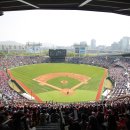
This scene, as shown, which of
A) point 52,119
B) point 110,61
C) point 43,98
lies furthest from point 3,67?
point 52,119

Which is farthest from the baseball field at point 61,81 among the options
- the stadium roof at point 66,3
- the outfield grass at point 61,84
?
the stadium roof at point 66,3

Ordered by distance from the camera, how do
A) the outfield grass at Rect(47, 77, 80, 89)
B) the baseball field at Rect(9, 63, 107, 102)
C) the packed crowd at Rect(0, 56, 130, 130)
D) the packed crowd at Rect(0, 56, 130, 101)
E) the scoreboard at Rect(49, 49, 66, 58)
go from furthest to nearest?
1. the scoreboard at Rect(49, 49, 66, 58)
2. the outfield grass at Rect(47, 77, 80, 89)
3. the packed crowd at Rect(0, 56, 130, 101)
4. the baseball field at Rect(9, 63, 107, 102)
5. the packed crowd at Rect(0, 56, 130, 130)

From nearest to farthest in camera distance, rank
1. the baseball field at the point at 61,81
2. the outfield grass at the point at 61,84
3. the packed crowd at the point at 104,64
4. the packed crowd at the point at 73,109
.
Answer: the packed crowd at the point at 73,109 < the baseball field at the point at 61,81 < the packed crowd at the point at 104,64 < the outfield grass at the point at 61,84

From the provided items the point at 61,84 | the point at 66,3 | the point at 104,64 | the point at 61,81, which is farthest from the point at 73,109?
the point at 104,64

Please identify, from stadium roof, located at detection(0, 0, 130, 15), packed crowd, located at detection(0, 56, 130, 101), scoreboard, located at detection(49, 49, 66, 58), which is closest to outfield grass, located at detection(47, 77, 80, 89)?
packed crowd, located at detection(0, 56, 130, 101)

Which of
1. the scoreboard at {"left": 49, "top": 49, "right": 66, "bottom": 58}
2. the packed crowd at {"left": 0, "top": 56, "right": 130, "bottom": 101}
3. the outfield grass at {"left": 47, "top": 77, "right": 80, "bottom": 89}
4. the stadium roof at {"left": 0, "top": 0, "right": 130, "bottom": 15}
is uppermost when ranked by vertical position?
the stadium roof at {"left": 0, "top": 0, "right": 130, "bottom": 15}

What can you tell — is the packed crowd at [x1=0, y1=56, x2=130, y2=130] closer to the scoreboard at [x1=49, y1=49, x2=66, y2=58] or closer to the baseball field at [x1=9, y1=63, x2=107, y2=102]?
the baseball field at [x1=9, y1=63, x2=107, y2=102]

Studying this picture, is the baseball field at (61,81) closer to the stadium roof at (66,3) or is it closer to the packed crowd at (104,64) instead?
the packed crowd at (104,64)

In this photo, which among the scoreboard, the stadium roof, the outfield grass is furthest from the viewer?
the scoreboard

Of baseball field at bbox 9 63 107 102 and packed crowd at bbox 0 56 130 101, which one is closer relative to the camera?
baseball field at bbox 9 63 107 102

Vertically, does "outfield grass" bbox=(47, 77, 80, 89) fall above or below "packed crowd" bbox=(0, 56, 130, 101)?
below
